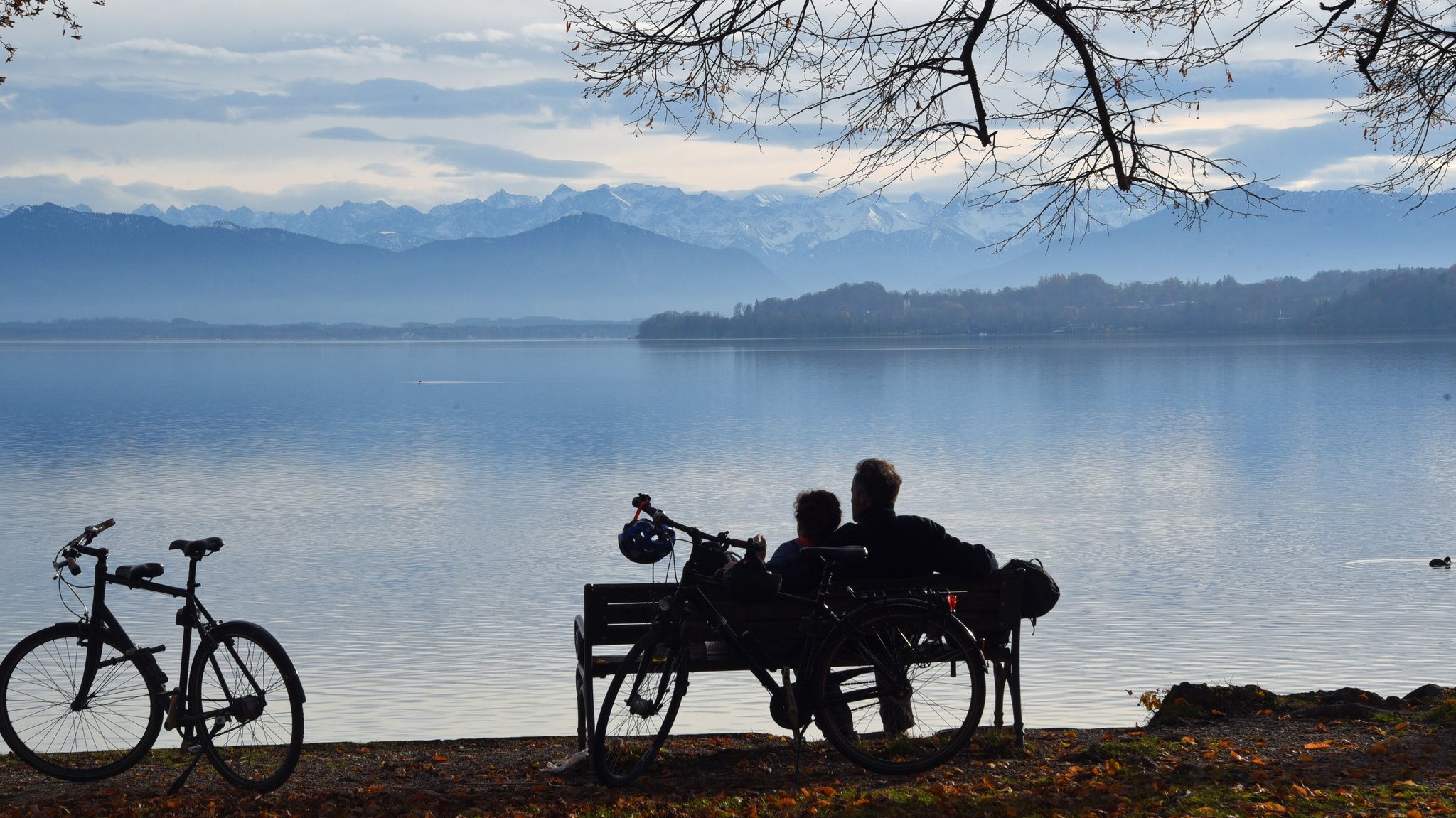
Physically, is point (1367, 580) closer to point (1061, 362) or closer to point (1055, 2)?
point (1055, 2)

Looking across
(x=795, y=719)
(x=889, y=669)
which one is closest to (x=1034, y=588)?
(x=889, y=669)

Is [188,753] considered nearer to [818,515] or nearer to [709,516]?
[818,515]

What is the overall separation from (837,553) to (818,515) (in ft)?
1.80

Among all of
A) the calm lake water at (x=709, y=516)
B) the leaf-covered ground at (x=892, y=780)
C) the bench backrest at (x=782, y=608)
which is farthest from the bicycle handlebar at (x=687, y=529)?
the calm lake water at (x=709, y=516)

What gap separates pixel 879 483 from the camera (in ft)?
22.4

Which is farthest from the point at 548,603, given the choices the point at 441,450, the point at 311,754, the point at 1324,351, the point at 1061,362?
the point at 1324,351

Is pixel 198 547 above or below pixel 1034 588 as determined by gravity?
above

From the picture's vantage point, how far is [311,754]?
298 inches

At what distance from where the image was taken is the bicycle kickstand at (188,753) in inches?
256

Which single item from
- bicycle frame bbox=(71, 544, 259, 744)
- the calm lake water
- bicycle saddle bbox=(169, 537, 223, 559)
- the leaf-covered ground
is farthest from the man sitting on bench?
the calm lake water

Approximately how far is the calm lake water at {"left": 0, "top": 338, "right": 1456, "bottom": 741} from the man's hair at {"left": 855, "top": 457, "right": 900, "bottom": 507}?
3.99 m

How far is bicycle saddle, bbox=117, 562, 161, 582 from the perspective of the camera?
631cm

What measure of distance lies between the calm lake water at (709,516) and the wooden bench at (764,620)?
137 inches

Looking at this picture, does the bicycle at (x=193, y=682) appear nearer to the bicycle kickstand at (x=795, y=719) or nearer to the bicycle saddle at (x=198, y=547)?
the bicycle saddle at (x=198, y=547)
